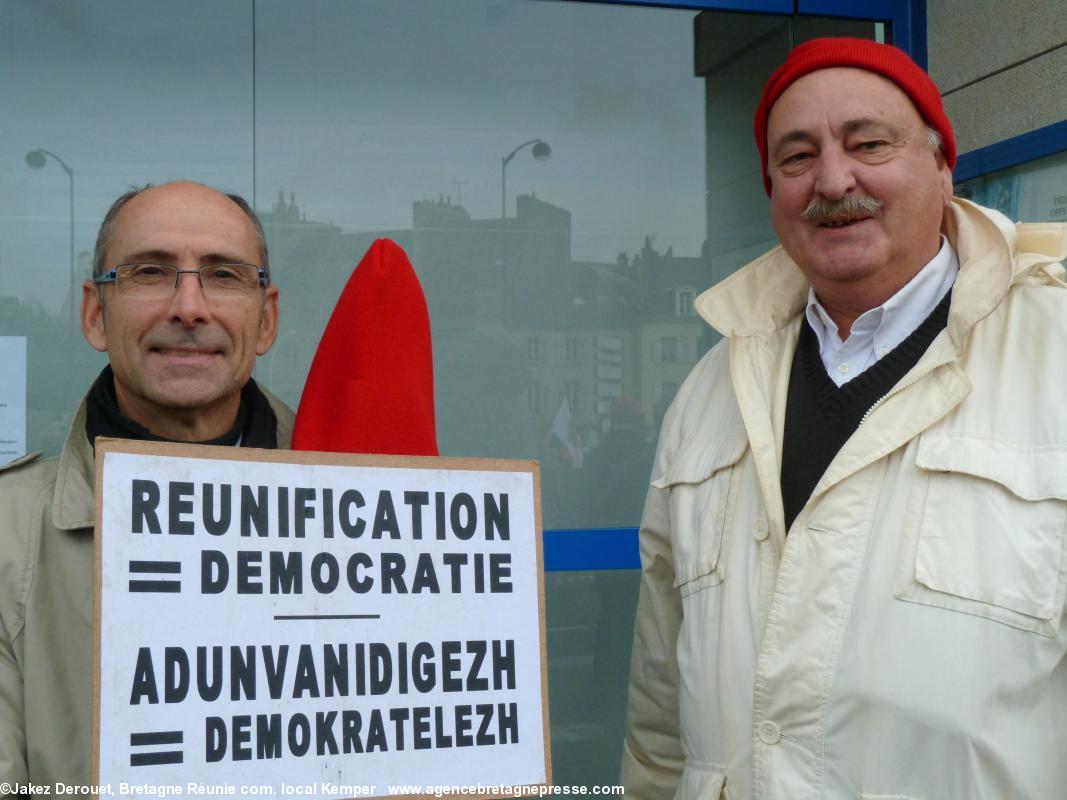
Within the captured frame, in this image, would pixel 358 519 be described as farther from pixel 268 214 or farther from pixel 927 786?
pixel 268 214

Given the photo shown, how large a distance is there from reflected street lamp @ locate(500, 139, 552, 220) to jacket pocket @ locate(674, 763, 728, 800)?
8.21 ft

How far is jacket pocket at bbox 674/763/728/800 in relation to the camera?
218 centimetres

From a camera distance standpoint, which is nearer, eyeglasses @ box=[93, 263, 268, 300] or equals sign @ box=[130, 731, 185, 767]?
equals sign @ box=[130, 731, 185, 767]

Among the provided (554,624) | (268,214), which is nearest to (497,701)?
(554,624)

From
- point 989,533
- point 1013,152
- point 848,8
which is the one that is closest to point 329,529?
point 989,533

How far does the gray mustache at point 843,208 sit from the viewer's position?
2.22 meters

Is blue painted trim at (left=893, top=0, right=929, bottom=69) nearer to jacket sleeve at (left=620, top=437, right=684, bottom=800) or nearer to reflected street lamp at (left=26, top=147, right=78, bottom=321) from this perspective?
jacket sleeve at (left=620, top=437, right=684, bottom=800)

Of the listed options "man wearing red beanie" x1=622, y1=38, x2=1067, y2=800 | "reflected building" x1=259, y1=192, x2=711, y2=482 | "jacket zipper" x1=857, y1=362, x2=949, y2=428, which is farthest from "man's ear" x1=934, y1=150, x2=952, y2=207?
"reflected building" x1=259, y1=192, x2=711, y2=482

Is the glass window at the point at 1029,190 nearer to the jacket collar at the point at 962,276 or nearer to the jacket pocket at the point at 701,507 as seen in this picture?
the jacket collar at the point at 962,276

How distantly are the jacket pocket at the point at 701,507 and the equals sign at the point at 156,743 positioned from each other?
1055 millimetres

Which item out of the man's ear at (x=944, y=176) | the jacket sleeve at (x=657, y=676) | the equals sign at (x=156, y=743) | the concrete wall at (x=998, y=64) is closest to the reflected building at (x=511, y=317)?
the concrete wall at (x=998, y=64)

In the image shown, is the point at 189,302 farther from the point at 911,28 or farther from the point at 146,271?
the point at 911,28

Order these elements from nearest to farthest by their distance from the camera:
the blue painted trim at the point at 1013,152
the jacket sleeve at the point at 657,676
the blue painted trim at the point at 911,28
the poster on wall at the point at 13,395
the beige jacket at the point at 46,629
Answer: the beige jacket at the point at 46,629 < the jacket sleeve at the point at 657,676 < the blue painted trim at the point at 1013,152 < the poster on wall at the point at 13,395 < the blue painted trim at the point at 911,28

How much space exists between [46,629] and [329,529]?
20.9 inches
